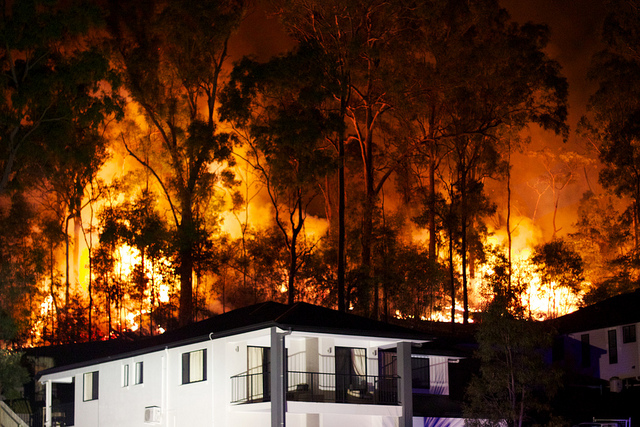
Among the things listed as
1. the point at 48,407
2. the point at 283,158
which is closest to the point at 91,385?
the point at 48,407

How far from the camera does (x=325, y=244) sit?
52406 millimetres

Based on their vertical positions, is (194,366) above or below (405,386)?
above

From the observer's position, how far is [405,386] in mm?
26453

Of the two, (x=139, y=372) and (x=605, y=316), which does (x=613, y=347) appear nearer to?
(x=605, y=316)

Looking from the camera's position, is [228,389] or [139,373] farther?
[139,373]

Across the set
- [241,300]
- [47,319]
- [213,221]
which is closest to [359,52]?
[213,221]

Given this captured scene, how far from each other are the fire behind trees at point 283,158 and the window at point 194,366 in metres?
12.2

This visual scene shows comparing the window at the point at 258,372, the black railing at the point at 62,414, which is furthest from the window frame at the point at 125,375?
the window at the point at 258,372

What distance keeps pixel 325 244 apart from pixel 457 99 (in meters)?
12.0

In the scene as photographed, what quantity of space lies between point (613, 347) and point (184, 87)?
26.3 m

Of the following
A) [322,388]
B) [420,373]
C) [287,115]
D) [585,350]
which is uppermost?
[287,115]

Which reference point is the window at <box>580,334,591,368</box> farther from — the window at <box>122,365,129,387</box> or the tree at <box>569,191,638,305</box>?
the window at <box>122,365,129,387</box>

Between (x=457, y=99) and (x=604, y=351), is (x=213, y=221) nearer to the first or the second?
(x=457, y=99)

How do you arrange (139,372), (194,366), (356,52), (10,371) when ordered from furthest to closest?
1. (356,52)
2. (139,372)
3. (10,371)
4. (194,366)
